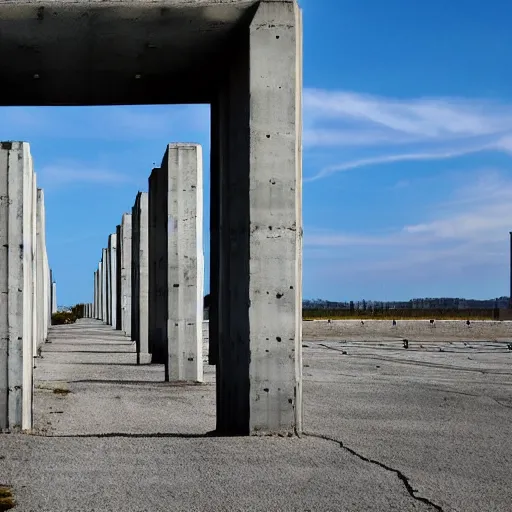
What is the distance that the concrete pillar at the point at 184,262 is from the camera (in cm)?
1583

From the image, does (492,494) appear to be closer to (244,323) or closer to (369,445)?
(369,445)

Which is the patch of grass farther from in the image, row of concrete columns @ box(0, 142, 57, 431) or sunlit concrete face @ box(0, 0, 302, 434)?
row of concrete columns @ box(0, 142, 57, 431)

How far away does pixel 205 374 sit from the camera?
1792 cm

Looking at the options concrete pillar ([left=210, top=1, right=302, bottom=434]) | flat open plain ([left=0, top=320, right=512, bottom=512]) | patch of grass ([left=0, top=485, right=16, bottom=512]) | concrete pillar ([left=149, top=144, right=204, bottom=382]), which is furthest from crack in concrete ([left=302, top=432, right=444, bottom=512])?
concrete pillar ([left=149, top=144, right=204, bottom=382])

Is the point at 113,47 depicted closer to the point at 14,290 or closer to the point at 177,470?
the point at 14,290

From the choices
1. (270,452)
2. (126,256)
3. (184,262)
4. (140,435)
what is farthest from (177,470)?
(126,256)

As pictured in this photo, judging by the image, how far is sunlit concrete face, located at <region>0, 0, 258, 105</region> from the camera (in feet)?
27.8

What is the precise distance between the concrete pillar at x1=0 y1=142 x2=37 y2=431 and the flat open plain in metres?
0.42

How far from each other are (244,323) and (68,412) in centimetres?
383

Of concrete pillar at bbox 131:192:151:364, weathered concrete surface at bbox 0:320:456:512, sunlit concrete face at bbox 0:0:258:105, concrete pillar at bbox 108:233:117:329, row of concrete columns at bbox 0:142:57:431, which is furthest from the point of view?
concrete pillar at bbox 108:233:117:329

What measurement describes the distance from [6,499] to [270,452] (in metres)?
2.47

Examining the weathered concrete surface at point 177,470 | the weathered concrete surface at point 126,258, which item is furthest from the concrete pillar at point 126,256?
the weathered concrete surface at point 177,470

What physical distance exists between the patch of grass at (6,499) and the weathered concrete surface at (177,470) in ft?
0.21

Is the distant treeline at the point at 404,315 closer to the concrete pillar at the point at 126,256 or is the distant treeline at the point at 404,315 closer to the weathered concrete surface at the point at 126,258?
the weathered concrete surface at the point at 126,258
